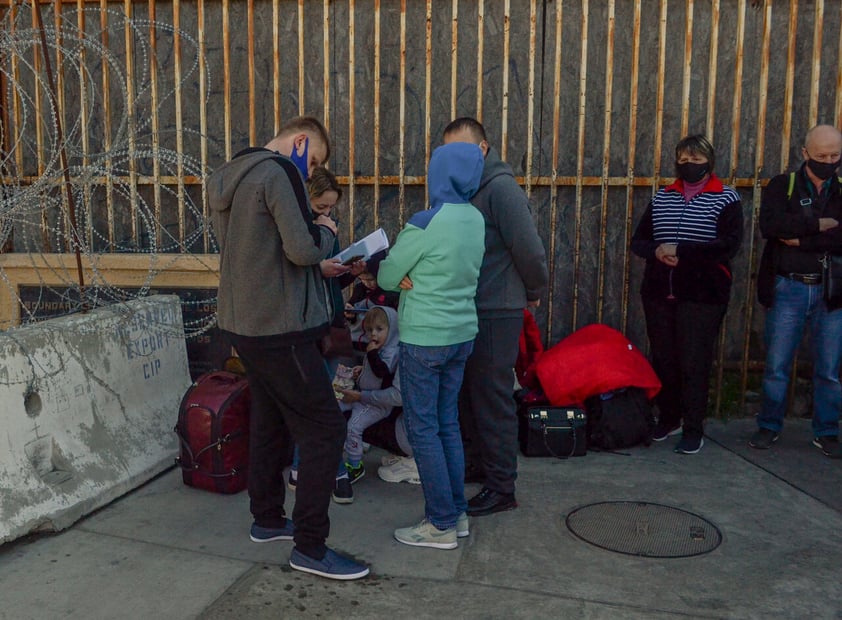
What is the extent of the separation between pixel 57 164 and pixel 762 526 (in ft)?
18.5

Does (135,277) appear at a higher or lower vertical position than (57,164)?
lower

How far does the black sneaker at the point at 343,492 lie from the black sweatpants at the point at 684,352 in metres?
2.31

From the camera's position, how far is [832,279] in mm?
5129

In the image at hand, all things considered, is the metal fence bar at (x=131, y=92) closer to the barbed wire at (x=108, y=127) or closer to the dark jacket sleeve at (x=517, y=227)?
the barbed wire at (x=108, y=127)

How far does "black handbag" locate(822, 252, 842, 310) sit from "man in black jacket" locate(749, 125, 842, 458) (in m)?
0.04

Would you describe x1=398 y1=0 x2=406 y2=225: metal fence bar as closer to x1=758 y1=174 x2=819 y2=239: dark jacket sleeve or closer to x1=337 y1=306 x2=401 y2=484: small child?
x1=337 y1=306 x2=401 y2=484: small child

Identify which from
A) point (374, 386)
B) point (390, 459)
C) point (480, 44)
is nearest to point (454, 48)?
point (480, 44)

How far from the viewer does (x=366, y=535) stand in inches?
159

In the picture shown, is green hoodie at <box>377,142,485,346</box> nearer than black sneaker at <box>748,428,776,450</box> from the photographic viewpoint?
Yes

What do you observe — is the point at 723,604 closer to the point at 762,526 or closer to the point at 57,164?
the point at 762,526

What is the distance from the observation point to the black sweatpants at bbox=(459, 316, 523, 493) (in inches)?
166

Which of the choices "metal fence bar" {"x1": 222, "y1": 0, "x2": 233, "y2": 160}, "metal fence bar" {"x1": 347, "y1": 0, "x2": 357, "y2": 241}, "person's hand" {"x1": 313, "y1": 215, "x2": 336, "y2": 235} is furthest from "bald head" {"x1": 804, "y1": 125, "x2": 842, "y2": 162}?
"metal fence bar" {"x1": 222, "y1": 0, "x2": 233, "y2": 160}

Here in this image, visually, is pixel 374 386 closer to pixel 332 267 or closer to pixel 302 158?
pixel 332 267

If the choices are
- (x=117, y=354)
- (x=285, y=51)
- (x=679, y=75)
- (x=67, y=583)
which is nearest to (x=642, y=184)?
(x=679, y=75)
